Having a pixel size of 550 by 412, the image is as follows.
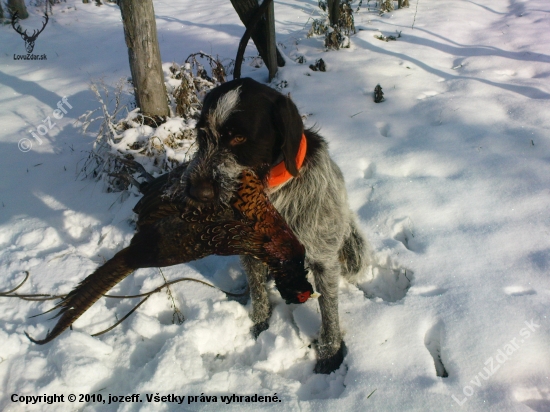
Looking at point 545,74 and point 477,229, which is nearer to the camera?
point 477,229

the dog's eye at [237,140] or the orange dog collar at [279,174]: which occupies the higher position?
the dog's eye at [237,140]

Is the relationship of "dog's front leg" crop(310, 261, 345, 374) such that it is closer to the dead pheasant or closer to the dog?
the dog

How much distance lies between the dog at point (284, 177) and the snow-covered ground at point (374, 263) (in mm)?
196

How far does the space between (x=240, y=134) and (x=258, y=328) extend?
1.43 metres

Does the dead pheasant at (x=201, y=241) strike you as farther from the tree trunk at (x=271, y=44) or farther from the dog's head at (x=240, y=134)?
the tree trunk at (x=271, y=44)

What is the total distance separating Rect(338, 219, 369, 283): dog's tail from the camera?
2.72 meters

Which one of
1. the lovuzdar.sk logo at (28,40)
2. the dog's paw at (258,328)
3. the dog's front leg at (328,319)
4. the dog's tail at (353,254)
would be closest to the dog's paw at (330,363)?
the dog's front leg at (328,319)

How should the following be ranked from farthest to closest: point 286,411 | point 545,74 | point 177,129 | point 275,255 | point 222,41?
point 222,41
point 545,74
point 177,129
point 286,411
point 275,255

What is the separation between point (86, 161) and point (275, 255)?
309 cm

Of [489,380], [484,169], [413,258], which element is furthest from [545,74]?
[489,380]

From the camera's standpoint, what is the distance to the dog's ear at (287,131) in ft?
6.11

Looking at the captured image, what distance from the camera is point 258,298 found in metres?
2.64

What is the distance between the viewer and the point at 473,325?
2283 millimetres

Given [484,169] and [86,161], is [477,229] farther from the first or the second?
[86,161]
